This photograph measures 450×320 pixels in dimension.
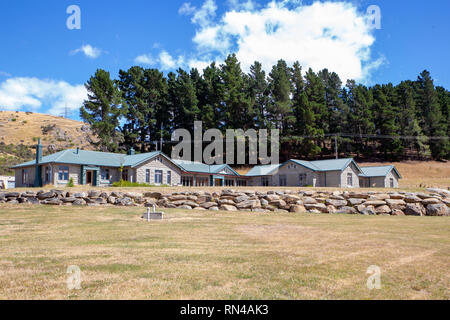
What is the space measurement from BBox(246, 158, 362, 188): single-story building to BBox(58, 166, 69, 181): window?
25.8 metres

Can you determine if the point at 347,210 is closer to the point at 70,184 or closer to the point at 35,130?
the point at 70,184

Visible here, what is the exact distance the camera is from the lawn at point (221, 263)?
482 cm

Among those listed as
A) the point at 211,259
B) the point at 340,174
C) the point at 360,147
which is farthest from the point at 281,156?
the point at 211,259

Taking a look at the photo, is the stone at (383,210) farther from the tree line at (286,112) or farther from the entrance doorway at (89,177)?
the tree line at (286,112)

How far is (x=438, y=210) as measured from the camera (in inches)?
739

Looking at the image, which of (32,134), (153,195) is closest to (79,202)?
(153,195)

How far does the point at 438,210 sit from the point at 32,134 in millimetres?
85201

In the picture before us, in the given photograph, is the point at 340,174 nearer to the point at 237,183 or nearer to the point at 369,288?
the point at 237,183

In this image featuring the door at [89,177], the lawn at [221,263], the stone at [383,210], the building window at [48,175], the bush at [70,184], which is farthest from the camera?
the door at [89,177]

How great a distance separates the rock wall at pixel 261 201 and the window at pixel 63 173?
14.4 m

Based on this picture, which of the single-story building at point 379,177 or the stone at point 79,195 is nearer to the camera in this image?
the stone at point 79,195

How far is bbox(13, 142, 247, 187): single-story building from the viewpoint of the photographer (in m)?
35.6

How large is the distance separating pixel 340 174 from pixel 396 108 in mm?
36403

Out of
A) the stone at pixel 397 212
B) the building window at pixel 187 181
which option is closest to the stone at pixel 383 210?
the stone at pixel 397 212
